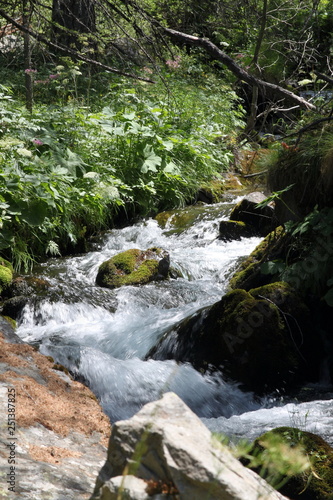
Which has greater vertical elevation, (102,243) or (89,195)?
(89,195)

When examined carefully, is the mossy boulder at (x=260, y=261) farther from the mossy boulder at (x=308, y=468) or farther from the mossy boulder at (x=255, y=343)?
the mossy boulder at (x=308, y=468)

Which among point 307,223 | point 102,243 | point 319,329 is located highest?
point 307,223

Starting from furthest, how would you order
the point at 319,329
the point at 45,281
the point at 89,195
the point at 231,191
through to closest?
the point at 231,191 < the point at 89,195 < the point at 45,281 < the point at 319,329

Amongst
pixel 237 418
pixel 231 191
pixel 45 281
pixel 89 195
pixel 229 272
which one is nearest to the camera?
pixel 237 418

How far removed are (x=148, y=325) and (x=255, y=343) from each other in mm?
1501

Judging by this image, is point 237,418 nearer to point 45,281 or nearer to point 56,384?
point 56,384

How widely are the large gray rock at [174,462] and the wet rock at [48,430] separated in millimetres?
598

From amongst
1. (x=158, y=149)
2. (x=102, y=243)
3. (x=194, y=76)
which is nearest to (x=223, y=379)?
(x=102, y=243)

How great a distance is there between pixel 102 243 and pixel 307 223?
374cm

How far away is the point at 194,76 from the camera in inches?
549

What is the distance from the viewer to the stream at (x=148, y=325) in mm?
4082

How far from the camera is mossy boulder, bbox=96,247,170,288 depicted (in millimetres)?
6672

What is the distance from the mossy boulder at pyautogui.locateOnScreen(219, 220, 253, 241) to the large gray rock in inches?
→ 256

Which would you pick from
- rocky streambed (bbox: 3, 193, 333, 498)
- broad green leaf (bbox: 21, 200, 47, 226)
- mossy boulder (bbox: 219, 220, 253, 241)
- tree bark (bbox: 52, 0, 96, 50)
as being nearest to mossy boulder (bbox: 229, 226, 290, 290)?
rocky streambed (bbox: 3, 193, 333, 498)
